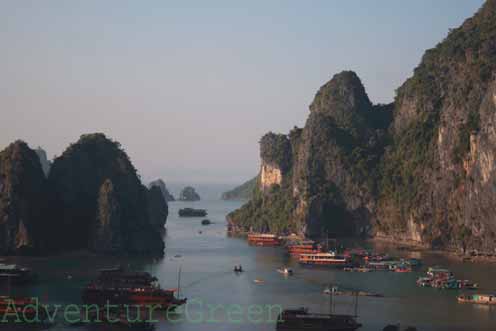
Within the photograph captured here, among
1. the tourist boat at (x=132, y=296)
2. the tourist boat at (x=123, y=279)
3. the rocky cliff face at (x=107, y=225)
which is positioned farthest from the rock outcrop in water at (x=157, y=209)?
the tourist boat at (x=132, y=296)

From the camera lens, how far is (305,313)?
4900cm

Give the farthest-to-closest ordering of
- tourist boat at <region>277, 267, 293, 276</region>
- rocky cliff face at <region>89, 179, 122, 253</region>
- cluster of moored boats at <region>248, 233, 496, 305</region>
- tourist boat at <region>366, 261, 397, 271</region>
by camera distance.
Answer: rocky cliff face at <region>89, 179, 122, 253</region> → tourist boat at <region>366, 261, 397, 271</region> → tourist boat at <region>277, 267, 293, 276</region> → cluster of moored boats at <region>248, 233, 496, 305</region>

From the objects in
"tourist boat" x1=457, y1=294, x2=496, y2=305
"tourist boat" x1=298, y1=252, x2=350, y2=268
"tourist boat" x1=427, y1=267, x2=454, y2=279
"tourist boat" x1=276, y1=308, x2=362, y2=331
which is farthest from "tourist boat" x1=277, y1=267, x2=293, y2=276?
"tourist boat" x1=276, y1=308, x2=362, y2=331

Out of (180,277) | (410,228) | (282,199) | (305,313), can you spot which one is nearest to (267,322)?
(305,313)

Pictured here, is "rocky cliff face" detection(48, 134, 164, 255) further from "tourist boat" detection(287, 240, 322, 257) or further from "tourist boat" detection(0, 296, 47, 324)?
"tourist boat" detection(0, 296, 47, 324)

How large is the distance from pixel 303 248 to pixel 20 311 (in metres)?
39.1

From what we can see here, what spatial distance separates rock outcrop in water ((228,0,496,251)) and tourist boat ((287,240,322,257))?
1066cm

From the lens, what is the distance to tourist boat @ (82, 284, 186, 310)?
54188 mm

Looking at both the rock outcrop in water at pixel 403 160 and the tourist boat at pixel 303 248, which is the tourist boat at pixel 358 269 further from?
the rock outcrop in water at pixel 403 160

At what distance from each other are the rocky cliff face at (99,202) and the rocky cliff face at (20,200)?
9.95ft

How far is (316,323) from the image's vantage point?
4800 centimetres

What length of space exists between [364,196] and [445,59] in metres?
16.9

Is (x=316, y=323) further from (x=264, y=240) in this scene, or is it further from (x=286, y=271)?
(x=264, y=240)

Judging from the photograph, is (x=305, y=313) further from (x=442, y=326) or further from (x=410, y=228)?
(x=410, y=228)
